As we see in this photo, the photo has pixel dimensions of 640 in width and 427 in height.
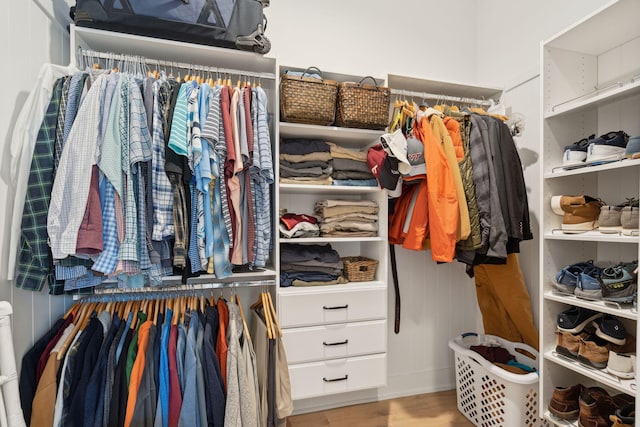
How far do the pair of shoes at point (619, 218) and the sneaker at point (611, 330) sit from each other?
0.37 metres

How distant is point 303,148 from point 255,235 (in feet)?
1.85

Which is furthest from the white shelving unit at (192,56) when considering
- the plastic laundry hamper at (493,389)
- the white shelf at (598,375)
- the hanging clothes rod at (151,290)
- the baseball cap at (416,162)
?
the white shelf at (598,375)

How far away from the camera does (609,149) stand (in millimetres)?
1323

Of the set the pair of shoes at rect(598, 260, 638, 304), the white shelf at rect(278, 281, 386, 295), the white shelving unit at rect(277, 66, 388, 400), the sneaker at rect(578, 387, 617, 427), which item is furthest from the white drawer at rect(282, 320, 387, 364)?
the pair of shoes at rect(598, 260, 638, 304)

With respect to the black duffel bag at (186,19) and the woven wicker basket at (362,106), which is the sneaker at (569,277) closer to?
the woven wicker basket at (362,106)

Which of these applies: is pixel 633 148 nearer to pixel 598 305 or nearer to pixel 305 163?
pixel 598 305

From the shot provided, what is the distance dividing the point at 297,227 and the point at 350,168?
1.47 ft

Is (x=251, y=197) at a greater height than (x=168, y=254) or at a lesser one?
greater

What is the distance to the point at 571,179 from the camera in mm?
1553

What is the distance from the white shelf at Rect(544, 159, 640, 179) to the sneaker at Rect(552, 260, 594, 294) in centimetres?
42

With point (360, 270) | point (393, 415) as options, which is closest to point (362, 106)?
point (360, 270)

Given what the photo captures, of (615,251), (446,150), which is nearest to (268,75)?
(446,150)

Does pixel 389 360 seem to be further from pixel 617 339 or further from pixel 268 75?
pixel 268 75

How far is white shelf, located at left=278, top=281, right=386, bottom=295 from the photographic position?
164 centimetres
